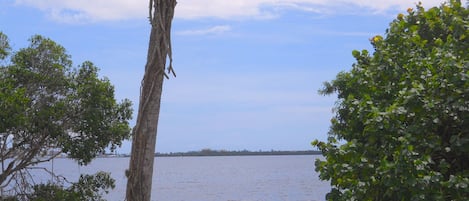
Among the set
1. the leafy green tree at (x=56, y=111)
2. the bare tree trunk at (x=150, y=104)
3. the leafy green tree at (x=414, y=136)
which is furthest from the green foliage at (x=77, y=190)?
the bare tree trunk at (x=150, y=104)

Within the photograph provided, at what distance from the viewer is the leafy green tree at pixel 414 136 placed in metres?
4.32

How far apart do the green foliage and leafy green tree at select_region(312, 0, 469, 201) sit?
7780 millimetres

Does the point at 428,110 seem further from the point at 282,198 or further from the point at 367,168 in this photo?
the point at 282,198

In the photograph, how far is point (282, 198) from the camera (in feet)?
131

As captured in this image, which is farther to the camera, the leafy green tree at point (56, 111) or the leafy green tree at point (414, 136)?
the leafy green tree at point (56, 111)

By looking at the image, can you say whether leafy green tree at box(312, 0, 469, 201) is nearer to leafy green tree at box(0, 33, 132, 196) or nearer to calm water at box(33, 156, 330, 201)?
calm water at box(33, 156, 330, 201)

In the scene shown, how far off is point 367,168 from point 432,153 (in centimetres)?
50

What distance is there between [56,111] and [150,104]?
8001mm

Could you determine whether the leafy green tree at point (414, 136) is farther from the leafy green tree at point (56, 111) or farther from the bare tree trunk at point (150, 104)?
the leafy green tree at point (56, 111)

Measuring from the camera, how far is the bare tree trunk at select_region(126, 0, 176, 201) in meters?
4.21

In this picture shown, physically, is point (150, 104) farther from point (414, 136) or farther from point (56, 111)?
point (56, 111)

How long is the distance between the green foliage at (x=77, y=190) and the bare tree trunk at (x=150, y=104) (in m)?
8.13

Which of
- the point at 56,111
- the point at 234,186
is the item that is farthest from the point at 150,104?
the point at 234,186

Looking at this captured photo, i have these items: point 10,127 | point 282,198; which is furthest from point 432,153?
point 282,198
